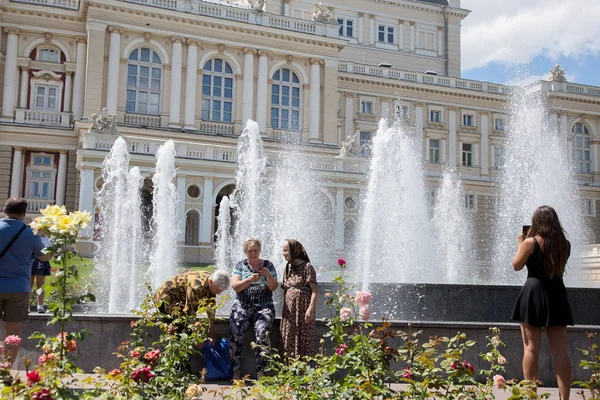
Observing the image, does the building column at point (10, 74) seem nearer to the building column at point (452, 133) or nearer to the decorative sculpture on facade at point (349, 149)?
the decorative sculpture on facade at point (349, 149)

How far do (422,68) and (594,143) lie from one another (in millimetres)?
13269

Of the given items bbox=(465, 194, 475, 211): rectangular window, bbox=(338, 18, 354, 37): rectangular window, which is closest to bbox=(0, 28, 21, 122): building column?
bbox=(338, 18, 354, 37): rectangular window

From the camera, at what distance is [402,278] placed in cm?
1502

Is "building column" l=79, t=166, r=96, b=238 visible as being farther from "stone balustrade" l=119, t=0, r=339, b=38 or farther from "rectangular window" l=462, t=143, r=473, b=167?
"rectangular window" l=462, t=143, r=473, b=167

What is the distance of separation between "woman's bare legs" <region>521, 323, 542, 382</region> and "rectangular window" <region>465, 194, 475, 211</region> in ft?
119

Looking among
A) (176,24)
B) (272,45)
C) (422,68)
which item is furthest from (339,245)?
(422,68)

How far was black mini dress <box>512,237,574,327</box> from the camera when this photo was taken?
5293mm

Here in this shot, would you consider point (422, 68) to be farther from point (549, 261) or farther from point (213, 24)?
point (549, 261)

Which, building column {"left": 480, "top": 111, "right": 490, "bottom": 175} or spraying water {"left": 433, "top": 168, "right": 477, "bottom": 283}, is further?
building column {"left": 480, "top": 111, "right": 490, "bottom": 175}

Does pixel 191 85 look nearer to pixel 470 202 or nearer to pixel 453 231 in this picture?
pixel 453 231

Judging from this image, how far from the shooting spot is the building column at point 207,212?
28.6 metres

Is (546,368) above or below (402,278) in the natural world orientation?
below

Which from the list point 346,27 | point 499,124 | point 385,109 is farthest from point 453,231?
point 346,27

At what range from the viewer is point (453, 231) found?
30031mm
